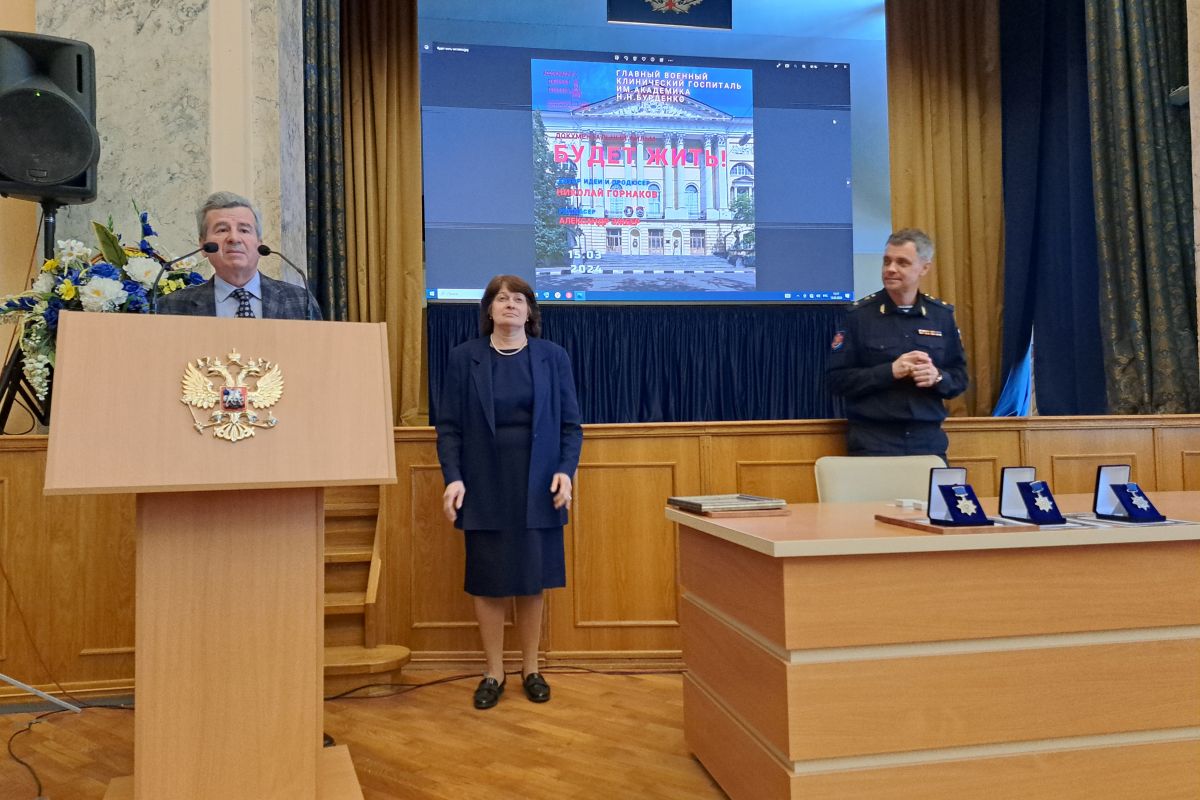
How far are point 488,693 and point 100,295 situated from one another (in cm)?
181

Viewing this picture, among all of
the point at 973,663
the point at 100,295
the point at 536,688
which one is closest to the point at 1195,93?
A: the point at 973,663

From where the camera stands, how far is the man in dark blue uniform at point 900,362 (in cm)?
311

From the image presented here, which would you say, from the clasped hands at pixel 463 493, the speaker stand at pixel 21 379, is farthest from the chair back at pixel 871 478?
the speaker stand at pixel 21 379

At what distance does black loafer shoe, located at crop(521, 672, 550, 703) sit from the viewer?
9.71 ft

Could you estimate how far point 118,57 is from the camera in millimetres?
3635

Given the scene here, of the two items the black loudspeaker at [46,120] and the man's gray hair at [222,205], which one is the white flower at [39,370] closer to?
the black loudspeaker at [46,120]

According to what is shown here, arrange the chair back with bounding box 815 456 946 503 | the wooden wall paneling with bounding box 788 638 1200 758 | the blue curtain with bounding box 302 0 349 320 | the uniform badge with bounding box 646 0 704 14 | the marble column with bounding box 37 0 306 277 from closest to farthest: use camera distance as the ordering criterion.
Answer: the wooden wall paneling with bounding box 788 638 1200 758 < the chair back with bounding box 815 456 946 503 < the marble column with bounding box 37 0 306 277 < the blue curtain with bounding box 302 0 349 320 < the uniform badge with bounding box 646 0 704 14

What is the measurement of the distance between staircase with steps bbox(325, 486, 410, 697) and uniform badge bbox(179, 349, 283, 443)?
1717 millimetres

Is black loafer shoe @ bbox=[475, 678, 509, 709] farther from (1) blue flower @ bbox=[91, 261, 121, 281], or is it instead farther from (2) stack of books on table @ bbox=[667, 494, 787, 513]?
(1) blue flower @ bbox=[91, 261, 121, 281]

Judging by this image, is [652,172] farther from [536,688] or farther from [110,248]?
[536,688]

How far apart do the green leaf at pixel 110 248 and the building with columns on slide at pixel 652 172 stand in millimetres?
2638

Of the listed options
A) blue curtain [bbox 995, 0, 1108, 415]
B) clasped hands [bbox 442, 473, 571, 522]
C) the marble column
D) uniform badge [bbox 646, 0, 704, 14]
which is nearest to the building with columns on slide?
uniform badge [bbox 646, 0, 704, 14]

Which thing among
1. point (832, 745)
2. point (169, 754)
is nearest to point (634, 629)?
point (832, 745)

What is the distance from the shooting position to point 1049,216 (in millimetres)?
5082
